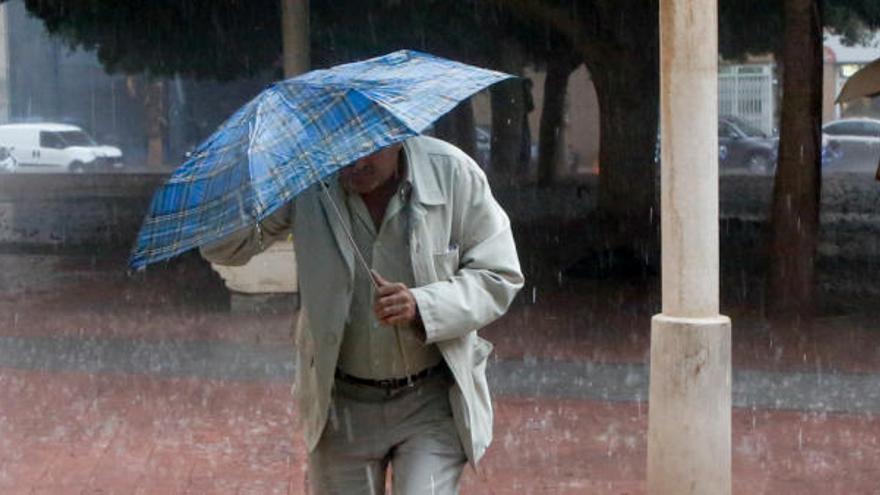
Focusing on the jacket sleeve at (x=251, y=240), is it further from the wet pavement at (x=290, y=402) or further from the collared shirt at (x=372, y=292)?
the wet pavement at (x=290, y=402)

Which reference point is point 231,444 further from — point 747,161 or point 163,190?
point 747,161

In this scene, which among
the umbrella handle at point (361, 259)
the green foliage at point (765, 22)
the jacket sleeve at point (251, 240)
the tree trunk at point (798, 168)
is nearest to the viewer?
the umbrella handle at point (361, 259)

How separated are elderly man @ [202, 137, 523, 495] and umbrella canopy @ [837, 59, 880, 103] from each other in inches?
362

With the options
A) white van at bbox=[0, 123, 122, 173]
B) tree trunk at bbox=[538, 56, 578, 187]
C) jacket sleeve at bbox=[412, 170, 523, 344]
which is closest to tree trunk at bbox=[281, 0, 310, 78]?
jacket sleeve at bbox=[412, 170, 523, 344]

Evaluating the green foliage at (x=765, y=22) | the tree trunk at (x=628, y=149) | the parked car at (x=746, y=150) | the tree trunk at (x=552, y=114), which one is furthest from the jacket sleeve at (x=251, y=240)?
the parked car at (x=746, y=150)

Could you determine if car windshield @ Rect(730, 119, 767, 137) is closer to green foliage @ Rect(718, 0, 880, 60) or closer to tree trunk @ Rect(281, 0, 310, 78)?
green foliage @ Rect(718, 0, 880, 60)

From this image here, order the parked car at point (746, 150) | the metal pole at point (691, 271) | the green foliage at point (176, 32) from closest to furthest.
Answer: the metal pole at point (691, 271) < the green foliage at point (176, 32) < the parked car at point (746, 150)

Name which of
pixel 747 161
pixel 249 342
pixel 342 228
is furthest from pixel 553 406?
pixel 747 161

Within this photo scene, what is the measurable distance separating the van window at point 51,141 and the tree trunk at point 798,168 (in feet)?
133

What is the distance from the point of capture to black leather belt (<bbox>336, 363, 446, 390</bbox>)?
14.0ft

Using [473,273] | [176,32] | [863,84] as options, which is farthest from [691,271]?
[176,32]

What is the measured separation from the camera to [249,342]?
464 inches

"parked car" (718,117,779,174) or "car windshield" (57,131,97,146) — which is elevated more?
"car windshield" (57,131,97,146)

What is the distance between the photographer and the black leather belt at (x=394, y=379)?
4.27m
